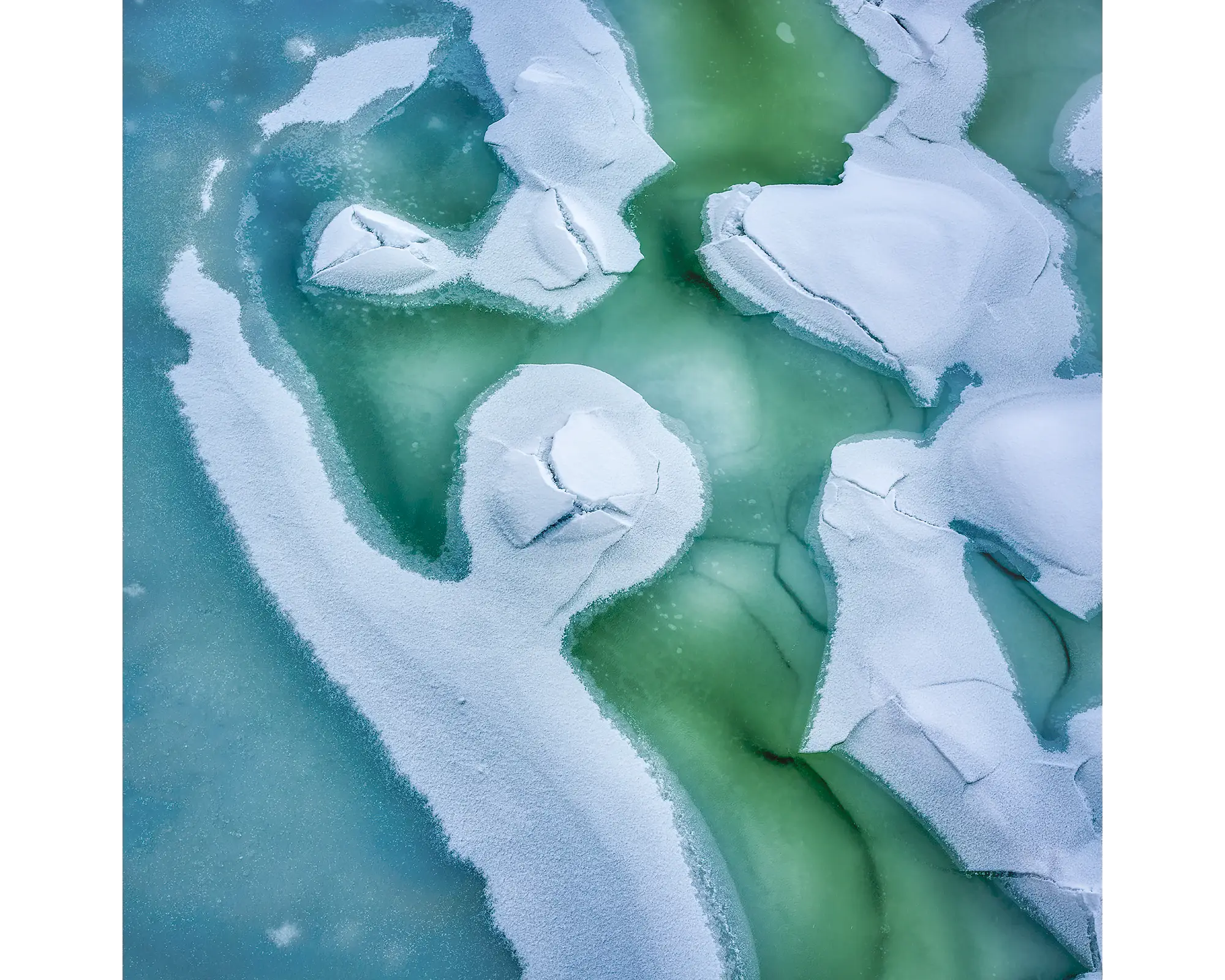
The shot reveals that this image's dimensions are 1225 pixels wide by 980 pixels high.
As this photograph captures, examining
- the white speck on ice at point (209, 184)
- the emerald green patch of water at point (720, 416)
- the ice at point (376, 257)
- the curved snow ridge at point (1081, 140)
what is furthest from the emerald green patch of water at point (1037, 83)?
the white speck on ice at point (209, 184)

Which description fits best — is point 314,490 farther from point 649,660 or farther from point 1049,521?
point 1049,521

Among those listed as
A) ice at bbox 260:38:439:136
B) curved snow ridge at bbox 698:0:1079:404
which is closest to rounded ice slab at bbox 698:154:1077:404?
curved snow ridge at bbox 698:0:1079:404

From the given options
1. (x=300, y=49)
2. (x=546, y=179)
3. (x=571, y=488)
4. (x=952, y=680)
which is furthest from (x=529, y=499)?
(x=300, y=49)

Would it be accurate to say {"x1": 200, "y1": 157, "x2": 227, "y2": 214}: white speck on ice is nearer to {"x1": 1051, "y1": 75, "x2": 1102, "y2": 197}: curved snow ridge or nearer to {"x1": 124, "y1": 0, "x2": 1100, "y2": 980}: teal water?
{"x1": 124, "y1": 0, "x2": 1100, "y2": 980}: teal water

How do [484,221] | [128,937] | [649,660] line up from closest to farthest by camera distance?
[128,937]
[649,660]
[484,221]

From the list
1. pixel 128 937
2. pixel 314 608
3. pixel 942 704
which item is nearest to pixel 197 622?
pixel 314 608

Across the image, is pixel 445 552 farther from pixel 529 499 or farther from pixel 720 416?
pixel 720 416

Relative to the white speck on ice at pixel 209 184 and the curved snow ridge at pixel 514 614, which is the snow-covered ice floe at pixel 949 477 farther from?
the white speck on ice at pixel 209 184
